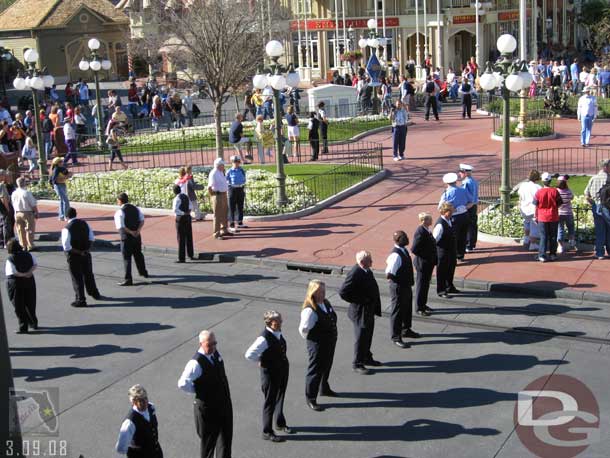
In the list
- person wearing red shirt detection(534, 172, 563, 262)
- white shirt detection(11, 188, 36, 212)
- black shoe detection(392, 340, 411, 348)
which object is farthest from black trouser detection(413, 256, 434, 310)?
white shirt detection(11, 188, 36, 212)

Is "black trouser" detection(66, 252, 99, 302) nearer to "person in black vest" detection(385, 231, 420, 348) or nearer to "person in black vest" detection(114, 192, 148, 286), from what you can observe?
"person in black vest" detection(114, 192, 148, 286)

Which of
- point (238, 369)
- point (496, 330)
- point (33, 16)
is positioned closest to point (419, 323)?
point (496, 330)

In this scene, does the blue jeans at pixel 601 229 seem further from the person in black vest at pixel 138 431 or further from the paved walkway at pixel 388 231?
the person in black vest at pixel 138 431

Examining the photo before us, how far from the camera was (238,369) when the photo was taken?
11031 mm

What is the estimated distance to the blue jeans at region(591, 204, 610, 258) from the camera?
14484mm

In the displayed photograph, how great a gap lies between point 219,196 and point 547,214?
6664mm

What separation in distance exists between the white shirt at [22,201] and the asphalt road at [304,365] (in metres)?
2.82

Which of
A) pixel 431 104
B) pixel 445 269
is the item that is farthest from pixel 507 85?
pixel 431 104

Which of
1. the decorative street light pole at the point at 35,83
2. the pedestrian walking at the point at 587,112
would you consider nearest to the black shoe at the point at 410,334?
the pedestrian walking at the point at 587,112

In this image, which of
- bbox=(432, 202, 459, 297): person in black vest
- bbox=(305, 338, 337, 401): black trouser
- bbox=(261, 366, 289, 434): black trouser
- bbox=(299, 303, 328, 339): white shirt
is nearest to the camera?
bbox=(261, 366, 289, 434): black trouser

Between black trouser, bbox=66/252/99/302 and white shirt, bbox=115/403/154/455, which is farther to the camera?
black trouser, bbox=66/252/99/302

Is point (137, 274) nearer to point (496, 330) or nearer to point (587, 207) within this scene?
point (496, 330)

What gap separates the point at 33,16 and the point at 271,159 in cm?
3287

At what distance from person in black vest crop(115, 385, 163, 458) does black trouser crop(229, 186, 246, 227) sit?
34.5 feet
